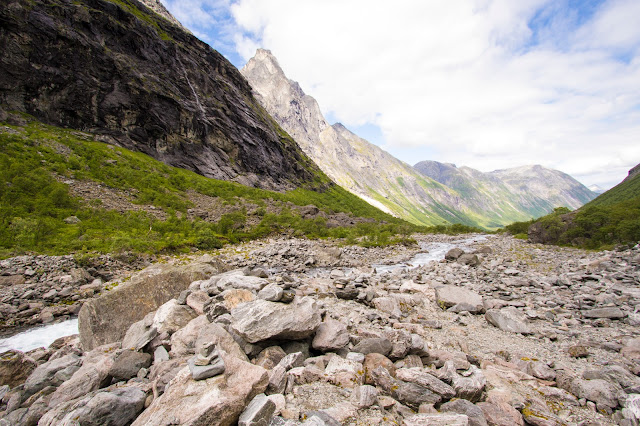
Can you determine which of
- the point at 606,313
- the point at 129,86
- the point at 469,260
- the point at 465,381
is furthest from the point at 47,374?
the point at 129,86

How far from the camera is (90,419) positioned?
403cm

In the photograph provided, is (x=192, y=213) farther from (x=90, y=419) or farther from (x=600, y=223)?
(x=600, y=223)

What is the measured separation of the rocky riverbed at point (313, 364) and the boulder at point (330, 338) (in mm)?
41

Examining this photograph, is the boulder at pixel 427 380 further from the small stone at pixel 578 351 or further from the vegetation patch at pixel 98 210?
the vegetation patch at pixel 98 210

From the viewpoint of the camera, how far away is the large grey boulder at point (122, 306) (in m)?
8.25

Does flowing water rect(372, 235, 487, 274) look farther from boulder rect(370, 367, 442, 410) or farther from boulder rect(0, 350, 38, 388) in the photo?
boulder rect(0, 350, 38, 388)

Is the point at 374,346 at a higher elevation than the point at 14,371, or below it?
higher

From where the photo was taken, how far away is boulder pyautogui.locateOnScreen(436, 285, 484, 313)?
1245cm

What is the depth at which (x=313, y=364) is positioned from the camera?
5844mm

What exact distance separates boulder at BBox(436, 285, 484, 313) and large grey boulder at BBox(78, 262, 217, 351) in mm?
12810

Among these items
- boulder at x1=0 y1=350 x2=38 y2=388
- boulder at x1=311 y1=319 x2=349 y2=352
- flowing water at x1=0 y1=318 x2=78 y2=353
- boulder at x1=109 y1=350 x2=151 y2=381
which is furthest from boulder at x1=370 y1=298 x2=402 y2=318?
flowing water at x1=0 y1=318 x2=78 y2=353

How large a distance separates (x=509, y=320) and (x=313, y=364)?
31.9ft

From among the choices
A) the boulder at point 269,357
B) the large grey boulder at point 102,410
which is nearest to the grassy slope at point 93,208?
the large grey boulder at point 102,410

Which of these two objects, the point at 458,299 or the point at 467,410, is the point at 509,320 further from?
the point at 467,410
